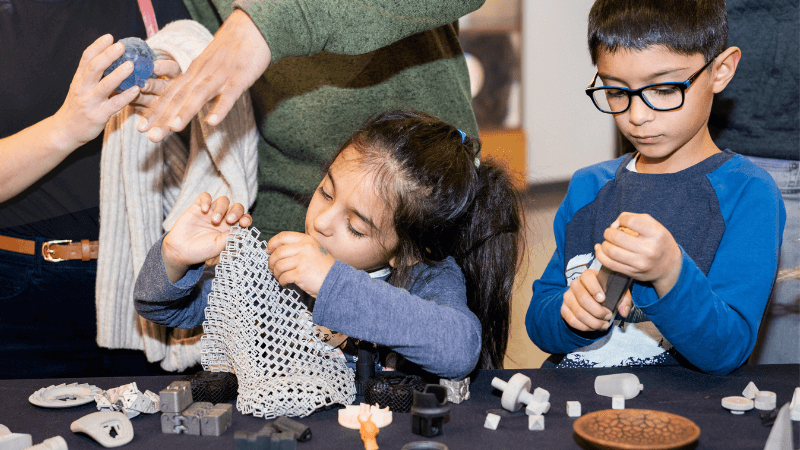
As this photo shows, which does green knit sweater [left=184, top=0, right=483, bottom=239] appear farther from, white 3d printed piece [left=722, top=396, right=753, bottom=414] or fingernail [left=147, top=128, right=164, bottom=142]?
white 3d printed piece [left=722, top=396, right=753, bottom=414]

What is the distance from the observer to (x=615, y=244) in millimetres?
894

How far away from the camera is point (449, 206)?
3.87 ft

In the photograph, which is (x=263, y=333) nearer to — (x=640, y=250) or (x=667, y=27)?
(x=640, y=250)

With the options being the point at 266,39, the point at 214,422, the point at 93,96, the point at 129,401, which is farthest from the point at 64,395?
the point at 266,39

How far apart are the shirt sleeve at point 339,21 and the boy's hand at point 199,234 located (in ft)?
0.87

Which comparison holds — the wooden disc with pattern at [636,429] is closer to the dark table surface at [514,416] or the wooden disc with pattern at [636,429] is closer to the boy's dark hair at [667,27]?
the dark table surface at [514,416]

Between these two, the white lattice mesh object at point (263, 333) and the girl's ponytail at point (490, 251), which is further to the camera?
the girl's ponytail at point (490, 251)

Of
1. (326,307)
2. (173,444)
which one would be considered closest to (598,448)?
(326,307)

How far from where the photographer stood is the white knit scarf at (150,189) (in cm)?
129

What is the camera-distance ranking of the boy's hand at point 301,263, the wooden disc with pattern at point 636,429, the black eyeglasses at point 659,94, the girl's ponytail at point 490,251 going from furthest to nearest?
the girl's ponytail at point 490,251
the black eyeglasses at point 659,94
the boy's hand at point 301,263
the wooden disc with pattern at point 636,429

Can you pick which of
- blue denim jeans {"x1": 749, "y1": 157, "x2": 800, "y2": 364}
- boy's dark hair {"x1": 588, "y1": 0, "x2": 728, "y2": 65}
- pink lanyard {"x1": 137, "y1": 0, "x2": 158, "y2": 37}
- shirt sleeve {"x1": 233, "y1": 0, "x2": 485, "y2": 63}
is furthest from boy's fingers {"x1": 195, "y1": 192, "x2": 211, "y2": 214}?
blue denim jeans {"x1": 749, "y1": 157, "x2": 800, "y2": 364}

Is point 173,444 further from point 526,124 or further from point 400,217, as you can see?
point 526,124

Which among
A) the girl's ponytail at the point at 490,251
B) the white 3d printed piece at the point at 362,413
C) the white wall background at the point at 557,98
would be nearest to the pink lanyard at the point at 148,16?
the girl's ponytail at the point at 490,251

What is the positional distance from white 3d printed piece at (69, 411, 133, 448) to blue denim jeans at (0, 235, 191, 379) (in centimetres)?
62
